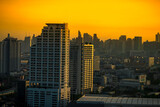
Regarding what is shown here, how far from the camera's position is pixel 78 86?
1129 cm

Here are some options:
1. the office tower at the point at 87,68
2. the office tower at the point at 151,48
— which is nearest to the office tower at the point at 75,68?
the office tower at the point at 87,68

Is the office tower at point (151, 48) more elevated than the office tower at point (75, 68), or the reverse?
the office tower at point (151, 48)

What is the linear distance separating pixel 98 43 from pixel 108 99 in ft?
37.8

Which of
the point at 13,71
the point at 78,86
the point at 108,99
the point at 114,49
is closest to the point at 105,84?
the point at 78,86

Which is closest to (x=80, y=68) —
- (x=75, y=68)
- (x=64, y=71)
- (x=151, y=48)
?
(x=75, y=68)

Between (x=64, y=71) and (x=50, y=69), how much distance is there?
0.33 m

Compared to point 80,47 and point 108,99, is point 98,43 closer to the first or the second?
point 80,47

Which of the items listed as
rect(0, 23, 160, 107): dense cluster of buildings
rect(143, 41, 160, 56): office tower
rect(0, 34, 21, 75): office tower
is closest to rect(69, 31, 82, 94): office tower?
rect(0, 23, 160, 107): dense cluster of buildings

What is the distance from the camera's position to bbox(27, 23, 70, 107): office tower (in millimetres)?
8633

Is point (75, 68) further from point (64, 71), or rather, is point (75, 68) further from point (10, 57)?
point (10, 57)

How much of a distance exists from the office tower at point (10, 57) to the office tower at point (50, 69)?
725 cm

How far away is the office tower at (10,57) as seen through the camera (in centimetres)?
1625

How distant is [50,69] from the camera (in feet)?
29.0

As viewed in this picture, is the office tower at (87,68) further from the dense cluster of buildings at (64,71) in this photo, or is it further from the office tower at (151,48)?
the office tower at (151,48)
